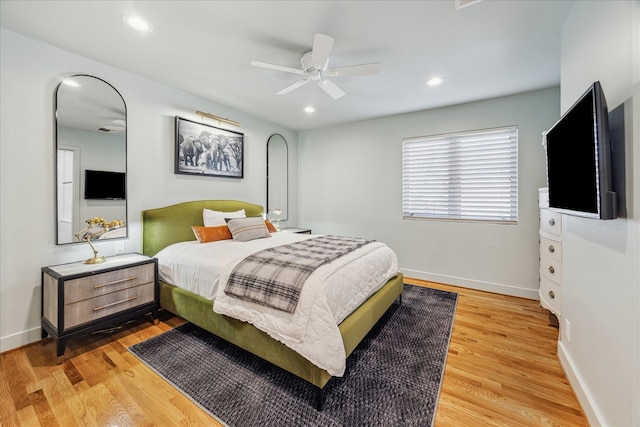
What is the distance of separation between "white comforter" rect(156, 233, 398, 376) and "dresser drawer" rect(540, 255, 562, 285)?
1429 millimetres

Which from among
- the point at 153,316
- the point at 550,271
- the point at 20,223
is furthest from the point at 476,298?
the point at 20,223

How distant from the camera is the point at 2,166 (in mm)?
2074

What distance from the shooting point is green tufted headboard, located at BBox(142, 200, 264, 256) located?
9.65 ft

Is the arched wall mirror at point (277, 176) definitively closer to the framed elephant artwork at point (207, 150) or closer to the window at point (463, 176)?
the framed elephant artwork at point (207, 150)

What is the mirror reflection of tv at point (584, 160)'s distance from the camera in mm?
1153

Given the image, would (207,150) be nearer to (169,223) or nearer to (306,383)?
(169,223)

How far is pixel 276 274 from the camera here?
6.06 ft

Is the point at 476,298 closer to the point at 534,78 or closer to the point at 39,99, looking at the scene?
the point at 534,78

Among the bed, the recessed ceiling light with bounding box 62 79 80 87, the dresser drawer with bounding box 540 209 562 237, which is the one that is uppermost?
the recessed ceiling light with bounding box 62 79 80 87

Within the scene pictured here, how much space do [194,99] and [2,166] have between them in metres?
1.99

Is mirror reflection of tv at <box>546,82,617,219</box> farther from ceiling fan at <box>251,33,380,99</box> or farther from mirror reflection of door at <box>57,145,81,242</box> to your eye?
mirror reflection of door at <box>57,145,81,242</box>

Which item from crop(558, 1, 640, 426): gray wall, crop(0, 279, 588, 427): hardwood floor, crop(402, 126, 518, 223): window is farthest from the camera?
crop(402, 126, 518, 223): window

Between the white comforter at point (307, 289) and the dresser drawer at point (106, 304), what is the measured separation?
0.78 ft

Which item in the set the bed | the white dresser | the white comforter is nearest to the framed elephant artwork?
the bed
